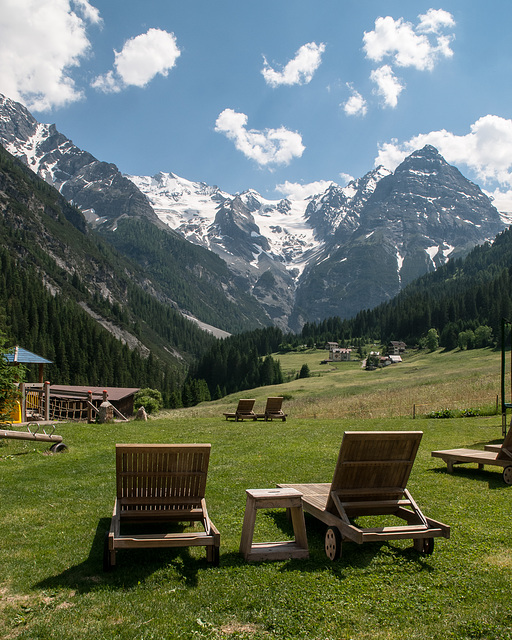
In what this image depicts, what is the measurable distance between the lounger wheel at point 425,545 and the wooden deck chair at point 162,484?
2981 mm

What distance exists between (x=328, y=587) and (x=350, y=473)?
68.0 inches

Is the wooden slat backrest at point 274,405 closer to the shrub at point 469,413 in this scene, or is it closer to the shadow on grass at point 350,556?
the shrub at point 469,413

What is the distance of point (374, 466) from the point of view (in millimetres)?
7074

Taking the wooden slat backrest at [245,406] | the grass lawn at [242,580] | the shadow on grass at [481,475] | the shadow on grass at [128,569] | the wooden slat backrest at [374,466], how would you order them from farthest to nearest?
the wooden slat backrest at [245,406] → the shadow on grass at [481,475] → the wooden slat backrest at [374,466] → the shadow on grass at [128,569] → the grass lawn at [242,580]

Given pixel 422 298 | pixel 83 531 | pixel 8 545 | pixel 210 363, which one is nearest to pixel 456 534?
pixel 83 531

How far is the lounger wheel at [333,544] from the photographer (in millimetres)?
6512

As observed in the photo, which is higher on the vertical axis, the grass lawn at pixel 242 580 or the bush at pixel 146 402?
the grass lawn at pixel 242 580

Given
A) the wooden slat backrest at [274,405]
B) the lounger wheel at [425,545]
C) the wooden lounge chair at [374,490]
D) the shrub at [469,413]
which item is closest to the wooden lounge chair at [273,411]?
the wooden slat backrest at [274,405]

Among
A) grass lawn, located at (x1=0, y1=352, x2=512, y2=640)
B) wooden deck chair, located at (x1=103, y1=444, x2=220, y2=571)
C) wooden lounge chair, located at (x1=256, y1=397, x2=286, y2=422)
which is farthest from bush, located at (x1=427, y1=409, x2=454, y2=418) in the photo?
wooden deck chair, located at (x1=103, y1=444, x2=220, y2=571)

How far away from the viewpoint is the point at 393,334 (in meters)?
159

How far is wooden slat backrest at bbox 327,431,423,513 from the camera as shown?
22.6ft

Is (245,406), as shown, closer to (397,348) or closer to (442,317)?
(397,348)

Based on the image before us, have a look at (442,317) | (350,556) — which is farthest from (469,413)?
(442,317)

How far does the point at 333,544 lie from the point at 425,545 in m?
1.40
